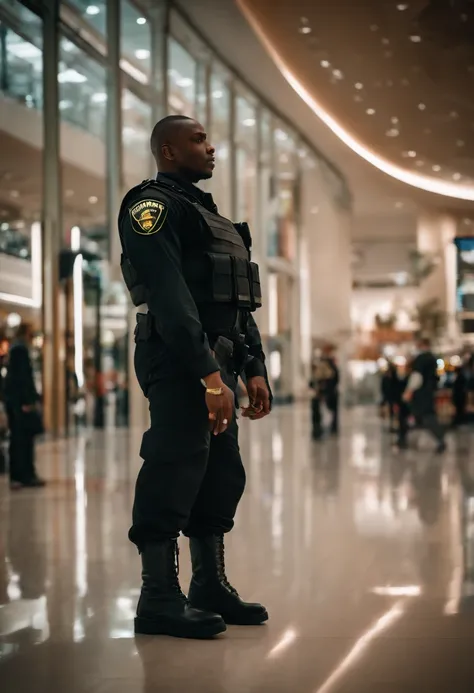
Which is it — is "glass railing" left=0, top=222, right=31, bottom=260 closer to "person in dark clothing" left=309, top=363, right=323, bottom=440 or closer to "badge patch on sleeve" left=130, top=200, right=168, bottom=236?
"person in dark clothing" left=309, top=363, right=323, bottom=440

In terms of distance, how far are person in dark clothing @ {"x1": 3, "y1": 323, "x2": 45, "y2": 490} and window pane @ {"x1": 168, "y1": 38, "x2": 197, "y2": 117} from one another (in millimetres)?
12733

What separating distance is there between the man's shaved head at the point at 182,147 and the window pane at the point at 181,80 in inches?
699

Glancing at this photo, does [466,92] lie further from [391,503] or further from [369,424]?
[369,424]

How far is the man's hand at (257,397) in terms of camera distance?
3.49 m

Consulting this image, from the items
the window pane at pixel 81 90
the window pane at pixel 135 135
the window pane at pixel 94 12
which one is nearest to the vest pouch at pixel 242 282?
the window pane at pixel 81 90

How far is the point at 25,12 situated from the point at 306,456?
7.50 meters

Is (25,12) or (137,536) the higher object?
Answer: (25,12)

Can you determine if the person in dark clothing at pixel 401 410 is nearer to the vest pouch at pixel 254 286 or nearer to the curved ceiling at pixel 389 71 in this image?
the curved ceiling at pixel 389 71

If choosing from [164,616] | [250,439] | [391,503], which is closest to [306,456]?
[250,439]

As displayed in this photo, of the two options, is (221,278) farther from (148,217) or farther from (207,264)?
(148,217)

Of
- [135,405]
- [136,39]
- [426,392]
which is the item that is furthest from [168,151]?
[136,39]

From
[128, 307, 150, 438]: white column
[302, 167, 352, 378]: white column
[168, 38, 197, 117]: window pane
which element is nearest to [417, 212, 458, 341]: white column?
[128, 307, 150, 438]: white column

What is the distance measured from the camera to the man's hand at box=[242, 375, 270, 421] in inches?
137

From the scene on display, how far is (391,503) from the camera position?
7.14 metres
